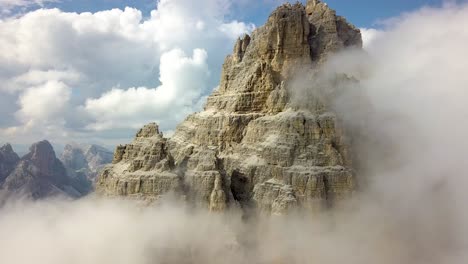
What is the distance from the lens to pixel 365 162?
291ft

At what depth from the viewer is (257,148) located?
8256 centimetres

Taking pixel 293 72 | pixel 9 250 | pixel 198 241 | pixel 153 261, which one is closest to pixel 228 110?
pixel 293 72

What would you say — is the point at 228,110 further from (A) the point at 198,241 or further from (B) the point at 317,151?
(A) the point at 198,241

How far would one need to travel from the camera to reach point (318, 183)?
7506 cm

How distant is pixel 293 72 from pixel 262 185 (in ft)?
94.0

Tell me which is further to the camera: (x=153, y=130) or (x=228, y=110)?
(x=228, y=110)

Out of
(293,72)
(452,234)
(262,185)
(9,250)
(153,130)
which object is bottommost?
(9,250)

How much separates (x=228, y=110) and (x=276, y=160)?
19.7 metres

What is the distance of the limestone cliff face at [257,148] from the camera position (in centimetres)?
7606

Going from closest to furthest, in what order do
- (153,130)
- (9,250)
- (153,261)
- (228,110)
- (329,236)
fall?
(153,261), (329,236), (153,130), (228,110), (9,250)

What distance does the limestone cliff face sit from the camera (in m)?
76.1

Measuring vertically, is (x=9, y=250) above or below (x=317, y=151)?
below

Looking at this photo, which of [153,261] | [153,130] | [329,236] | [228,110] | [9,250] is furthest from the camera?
[9,250]

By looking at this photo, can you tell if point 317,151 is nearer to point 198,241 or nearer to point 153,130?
point 198,241
